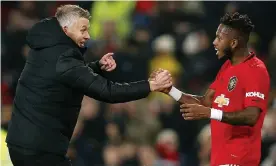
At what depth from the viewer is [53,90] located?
5723 millimetres

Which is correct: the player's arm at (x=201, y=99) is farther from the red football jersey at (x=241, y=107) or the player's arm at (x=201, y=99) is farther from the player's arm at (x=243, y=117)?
the player's arm at (x=243, y=117)

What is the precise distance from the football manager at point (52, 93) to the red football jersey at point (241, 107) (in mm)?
616

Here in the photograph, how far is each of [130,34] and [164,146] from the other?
102 inches

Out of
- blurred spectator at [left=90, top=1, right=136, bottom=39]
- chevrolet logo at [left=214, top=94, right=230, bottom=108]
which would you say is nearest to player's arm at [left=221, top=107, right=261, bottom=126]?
chevrolet logo at [left=214, top=94, right=230, bottom=108]

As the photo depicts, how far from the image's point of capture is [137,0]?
12016 mm

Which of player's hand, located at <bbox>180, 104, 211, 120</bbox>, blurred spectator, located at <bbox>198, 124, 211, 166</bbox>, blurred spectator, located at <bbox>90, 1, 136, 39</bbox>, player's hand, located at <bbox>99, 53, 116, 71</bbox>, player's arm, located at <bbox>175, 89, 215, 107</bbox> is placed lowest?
blurred spectator, located at <bbox>198, 124, 211, 166</bbox>

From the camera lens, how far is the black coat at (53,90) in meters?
5.66

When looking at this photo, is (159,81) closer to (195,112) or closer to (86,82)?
(195,112)

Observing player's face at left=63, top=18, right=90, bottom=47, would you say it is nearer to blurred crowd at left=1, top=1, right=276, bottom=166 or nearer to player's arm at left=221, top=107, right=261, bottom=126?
player's arm at left=221, top=107, right=261, bottom=126

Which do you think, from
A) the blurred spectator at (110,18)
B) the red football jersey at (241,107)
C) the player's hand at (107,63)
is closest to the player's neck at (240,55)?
the red football jersey at (241,107)

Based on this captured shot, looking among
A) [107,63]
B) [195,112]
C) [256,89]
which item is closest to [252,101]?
[256,89]

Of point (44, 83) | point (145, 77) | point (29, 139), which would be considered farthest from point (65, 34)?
point (145, 77)

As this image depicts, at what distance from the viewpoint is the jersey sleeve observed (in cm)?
567

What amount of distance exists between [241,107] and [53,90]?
4.99 feet
